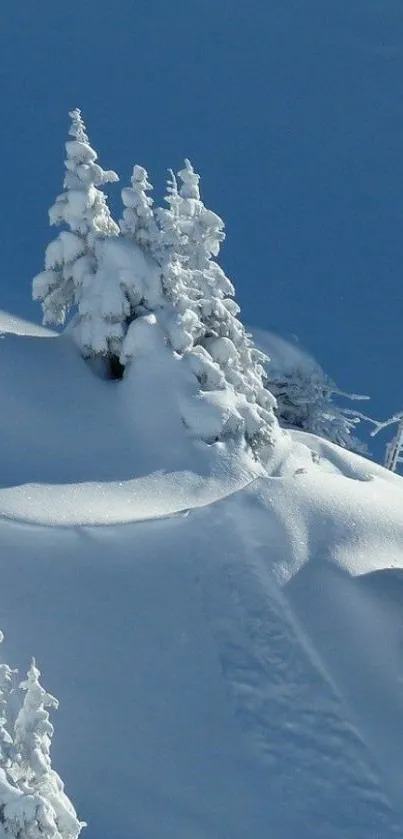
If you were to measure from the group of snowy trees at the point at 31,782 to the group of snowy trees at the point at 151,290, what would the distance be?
11893 millimetres

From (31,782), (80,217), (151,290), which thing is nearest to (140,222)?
(80,217)

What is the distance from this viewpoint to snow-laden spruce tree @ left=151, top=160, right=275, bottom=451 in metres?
27.4

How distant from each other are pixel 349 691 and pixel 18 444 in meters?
7.90

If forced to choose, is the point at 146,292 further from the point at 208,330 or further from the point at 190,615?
the point at 190,615

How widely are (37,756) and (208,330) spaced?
Answer: 14.4 m

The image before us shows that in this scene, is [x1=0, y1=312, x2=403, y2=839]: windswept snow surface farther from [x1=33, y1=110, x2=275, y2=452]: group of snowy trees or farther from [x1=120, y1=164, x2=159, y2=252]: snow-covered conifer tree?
[x1=120, y1=164, x2=159, y2=252]: snow-covered conifer tree

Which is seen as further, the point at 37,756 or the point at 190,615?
the point at 190,615

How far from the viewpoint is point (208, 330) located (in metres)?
28.8

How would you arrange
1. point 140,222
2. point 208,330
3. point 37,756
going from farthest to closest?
point 208,330 → point 140,222 → point 37,756

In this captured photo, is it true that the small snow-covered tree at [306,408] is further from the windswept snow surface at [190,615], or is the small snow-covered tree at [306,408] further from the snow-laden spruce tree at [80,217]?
the snow-laden spruce tree at [80,217]

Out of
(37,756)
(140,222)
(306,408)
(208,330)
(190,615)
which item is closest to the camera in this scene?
(37,756)

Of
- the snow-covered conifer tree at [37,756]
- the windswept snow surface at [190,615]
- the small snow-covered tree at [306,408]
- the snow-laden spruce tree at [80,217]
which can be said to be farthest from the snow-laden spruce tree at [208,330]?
the snow-covered conifer tree at [37,756]

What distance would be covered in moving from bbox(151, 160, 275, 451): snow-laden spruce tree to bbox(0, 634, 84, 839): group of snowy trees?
11.9 metres

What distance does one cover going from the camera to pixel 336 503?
2719 cm
